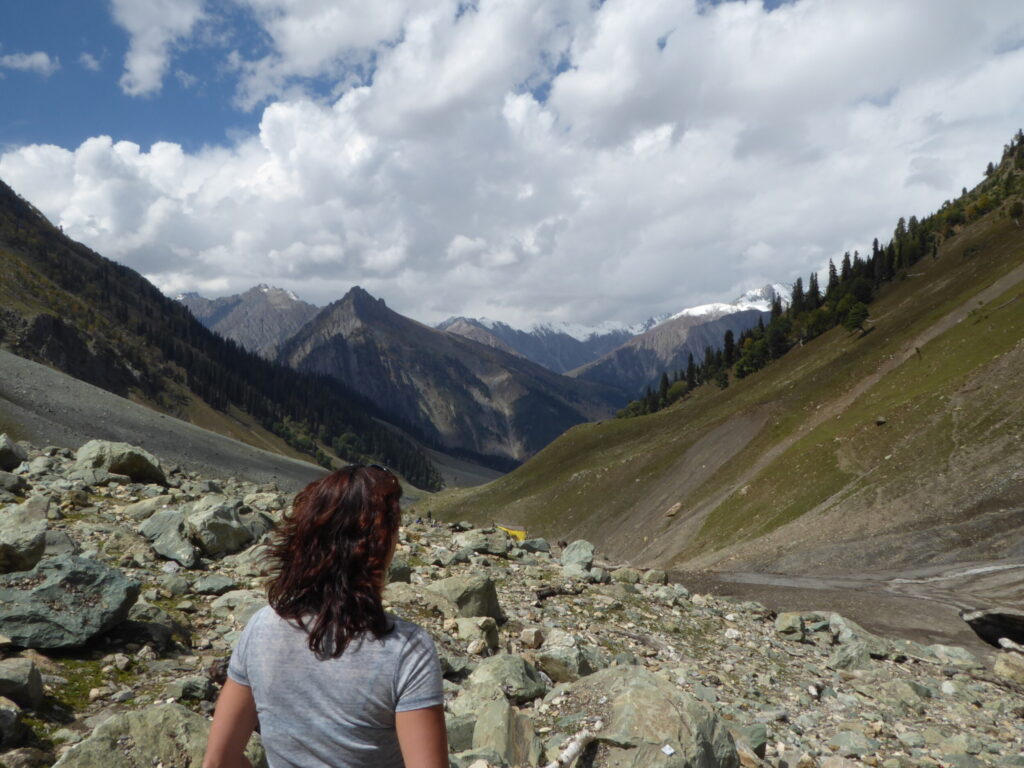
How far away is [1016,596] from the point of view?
33.7 meters

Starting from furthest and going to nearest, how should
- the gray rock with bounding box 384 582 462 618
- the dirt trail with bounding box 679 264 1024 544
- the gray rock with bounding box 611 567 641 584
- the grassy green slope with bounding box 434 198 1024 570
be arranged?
the dirt trail with bounding box 679 264 1024 544 → the grassy green slope with bounding box 434 198 1024 570 → the gray rock with bounding box 611 567 641 584 → the gray rock with bounding box 384 582 462 618

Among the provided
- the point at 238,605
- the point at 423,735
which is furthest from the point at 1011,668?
the point at 423,735

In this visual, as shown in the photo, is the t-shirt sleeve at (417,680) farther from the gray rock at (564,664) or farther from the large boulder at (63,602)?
the gray rock at (564,664)

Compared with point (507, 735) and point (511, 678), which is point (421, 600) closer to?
point (511, 678)

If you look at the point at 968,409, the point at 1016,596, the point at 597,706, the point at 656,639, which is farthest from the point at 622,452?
the point at 597,706

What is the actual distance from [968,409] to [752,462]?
78.8 feet

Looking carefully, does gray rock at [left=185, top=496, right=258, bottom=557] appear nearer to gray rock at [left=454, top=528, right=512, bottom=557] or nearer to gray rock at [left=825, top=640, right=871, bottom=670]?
gray rock at [left=454, top=528, right=512, bottom=557]

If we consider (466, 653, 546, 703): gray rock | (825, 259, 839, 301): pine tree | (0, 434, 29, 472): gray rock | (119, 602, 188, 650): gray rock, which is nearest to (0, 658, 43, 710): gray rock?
(119, 602, 188, 650): gray rock

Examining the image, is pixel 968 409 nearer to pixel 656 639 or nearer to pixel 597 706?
pixel 656 639

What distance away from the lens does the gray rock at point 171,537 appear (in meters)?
12.8

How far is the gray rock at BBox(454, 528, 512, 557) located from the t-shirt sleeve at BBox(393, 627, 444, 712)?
55.4 ft

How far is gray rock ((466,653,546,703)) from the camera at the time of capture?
887 centimetres

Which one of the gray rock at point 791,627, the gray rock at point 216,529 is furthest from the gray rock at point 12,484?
the gray rock at point 791,627

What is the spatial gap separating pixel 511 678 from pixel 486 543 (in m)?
11.9
